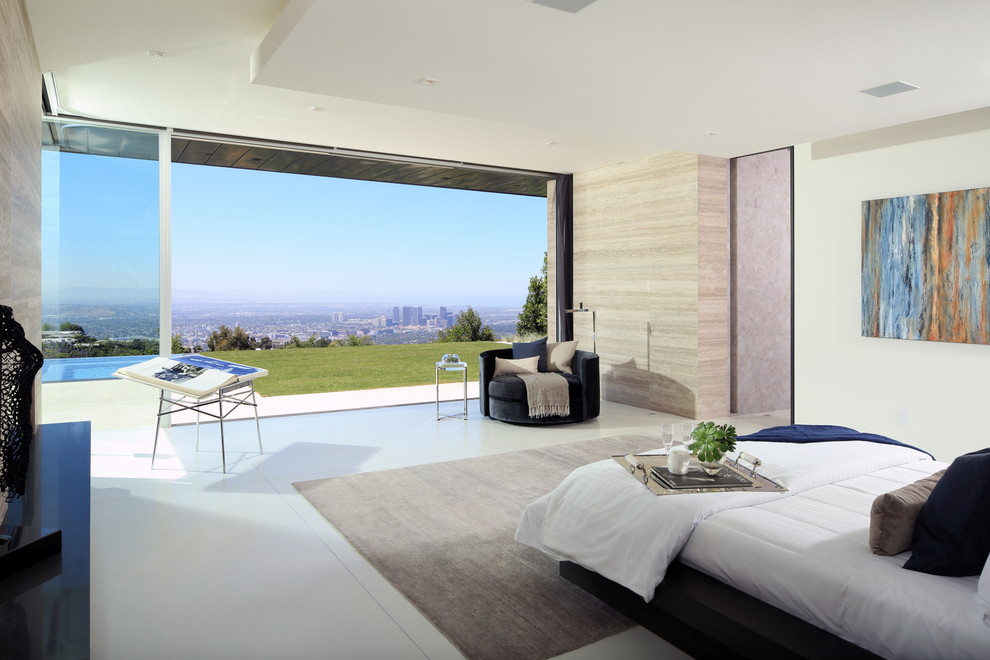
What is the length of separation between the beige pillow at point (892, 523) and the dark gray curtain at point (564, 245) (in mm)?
6294

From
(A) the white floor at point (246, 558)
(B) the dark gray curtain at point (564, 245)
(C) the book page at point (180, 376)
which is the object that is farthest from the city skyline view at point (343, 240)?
(C) the book page at point (180, 376)

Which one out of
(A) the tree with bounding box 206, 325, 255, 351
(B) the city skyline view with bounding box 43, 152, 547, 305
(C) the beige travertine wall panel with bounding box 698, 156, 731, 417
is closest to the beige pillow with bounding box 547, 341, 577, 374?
(C) the beige travertine wall panel with bounding box 698, 156, 731, 417

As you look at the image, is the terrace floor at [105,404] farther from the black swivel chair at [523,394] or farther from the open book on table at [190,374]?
the open book on table at [190,374]

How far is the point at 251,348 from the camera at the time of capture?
14859mm

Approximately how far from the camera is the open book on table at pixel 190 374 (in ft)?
15.6

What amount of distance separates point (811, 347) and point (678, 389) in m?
1.48

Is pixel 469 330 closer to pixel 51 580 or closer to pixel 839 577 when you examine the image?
pixel 839 577

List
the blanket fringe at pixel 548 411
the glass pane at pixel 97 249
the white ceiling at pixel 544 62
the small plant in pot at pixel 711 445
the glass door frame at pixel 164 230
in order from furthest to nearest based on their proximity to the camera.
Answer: the blanket fringe at pixel 548 411 → the glass door frame at pixel 164 230 → the glass pane at pixel 97 249 → the white ceiling at pixel 544 62 → the small plant in pot at pixel 711 445

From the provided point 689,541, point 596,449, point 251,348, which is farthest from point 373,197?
point 689,541

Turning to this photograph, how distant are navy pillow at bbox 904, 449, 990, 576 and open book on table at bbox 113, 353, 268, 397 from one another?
13.7 feet

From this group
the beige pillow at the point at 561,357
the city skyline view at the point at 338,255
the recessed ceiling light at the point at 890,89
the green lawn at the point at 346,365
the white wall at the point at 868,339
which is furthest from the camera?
the city skyline view at the point at 338,255

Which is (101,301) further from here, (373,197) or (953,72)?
(373,197)

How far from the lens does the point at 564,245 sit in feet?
27.4

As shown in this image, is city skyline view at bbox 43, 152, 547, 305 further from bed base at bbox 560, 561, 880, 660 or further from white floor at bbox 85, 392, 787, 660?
bed base at bbox 560, 561, 880, 660
